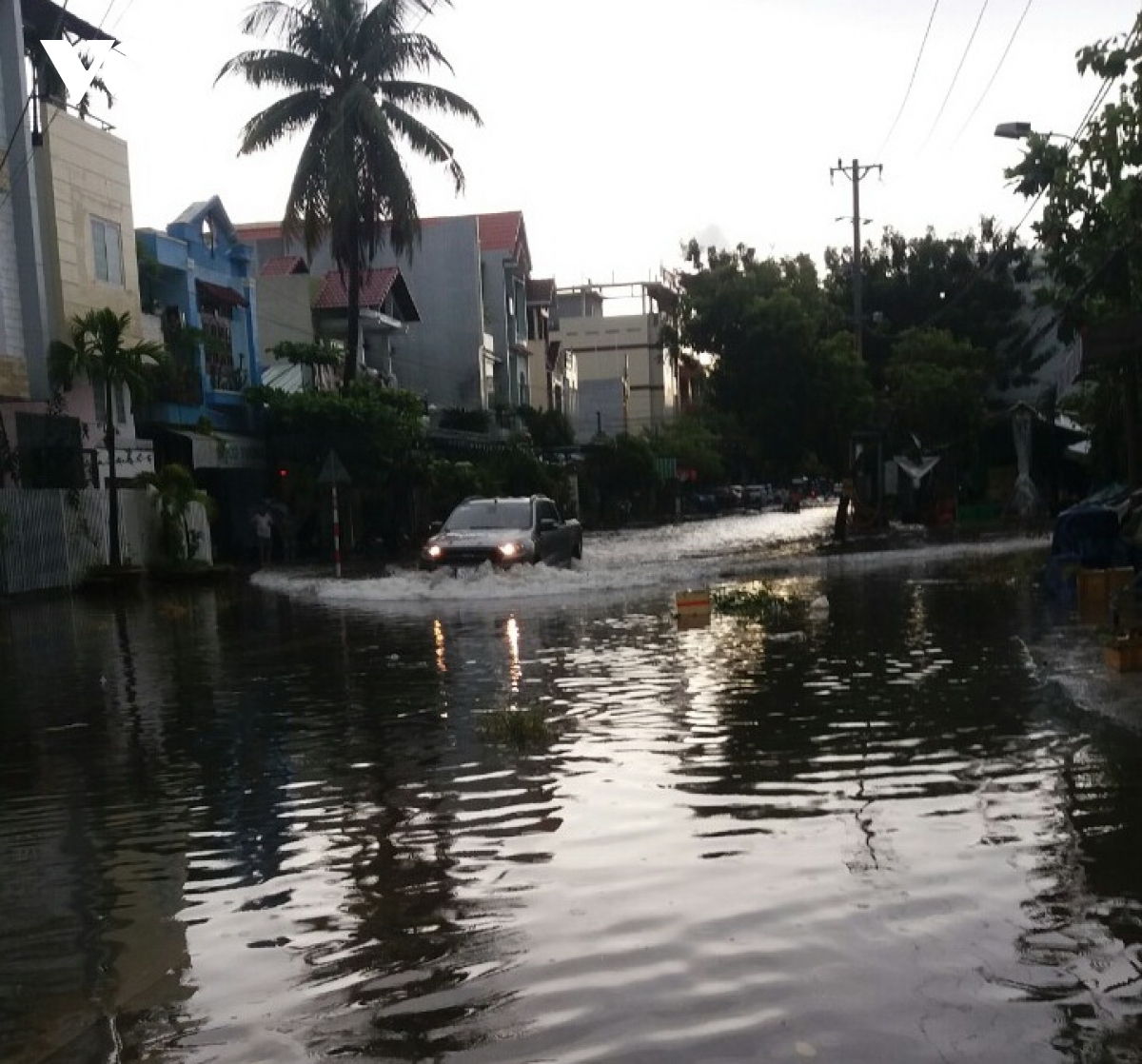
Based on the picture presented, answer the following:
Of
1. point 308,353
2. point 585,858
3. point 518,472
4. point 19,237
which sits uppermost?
point 19,237

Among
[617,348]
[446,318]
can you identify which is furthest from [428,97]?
[617,348]

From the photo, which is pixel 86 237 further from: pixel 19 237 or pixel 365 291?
pixel 365 291

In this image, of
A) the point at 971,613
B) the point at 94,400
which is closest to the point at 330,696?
the point at 971,613

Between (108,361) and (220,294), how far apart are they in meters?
10.4

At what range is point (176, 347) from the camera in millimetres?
36688

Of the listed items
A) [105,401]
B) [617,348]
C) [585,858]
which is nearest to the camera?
[585,858]

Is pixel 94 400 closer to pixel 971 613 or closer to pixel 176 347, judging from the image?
pixel 176 347

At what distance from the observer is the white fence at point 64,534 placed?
26703 mm

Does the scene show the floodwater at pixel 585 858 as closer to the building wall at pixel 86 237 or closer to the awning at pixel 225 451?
the building wall at pixel 86 237

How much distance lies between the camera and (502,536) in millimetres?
23938

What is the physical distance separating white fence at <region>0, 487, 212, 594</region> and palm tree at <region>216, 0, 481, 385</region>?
9.49 m

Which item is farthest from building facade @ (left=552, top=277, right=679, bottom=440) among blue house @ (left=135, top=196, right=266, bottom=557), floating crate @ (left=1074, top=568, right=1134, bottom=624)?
floating crate @ (left=1074, top=568, right=1134, bottom=624)

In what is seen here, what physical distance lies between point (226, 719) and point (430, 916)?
5776mm

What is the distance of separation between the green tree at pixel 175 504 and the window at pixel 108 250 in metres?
4.78
